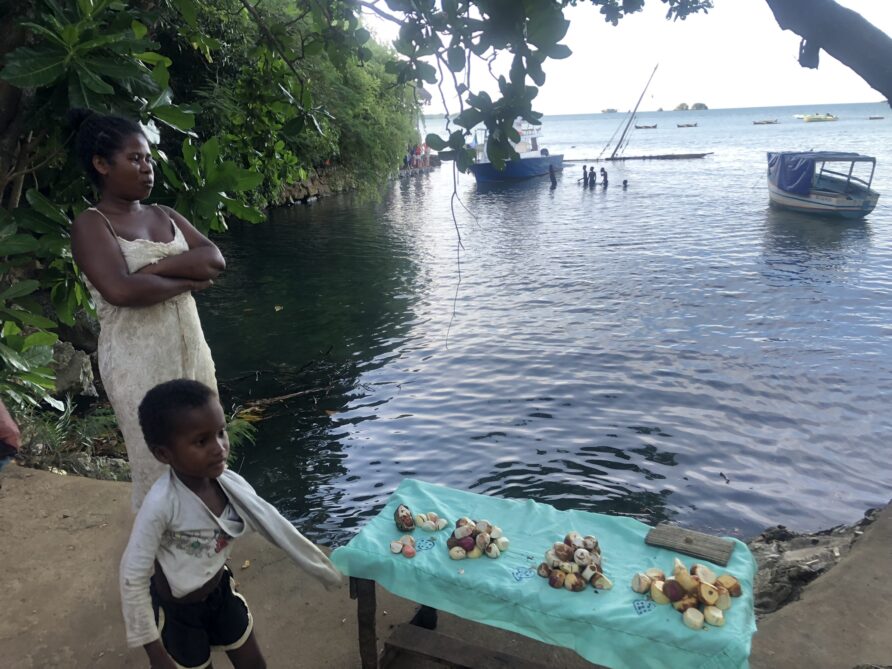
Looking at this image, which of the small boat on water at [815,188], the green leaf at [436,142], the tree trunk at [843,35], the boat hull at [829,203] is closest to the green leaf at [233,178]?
the green leaf at [436,142]

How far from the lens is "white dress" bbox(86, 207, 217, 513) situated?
104 inches

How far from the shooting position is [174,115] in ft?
12.0

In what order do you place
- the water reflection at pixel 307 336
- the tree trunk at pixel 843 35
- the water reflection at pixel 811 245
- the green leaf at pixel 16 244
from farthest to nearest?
the water reflection at pixel 811 245, the water reflection at pixel 307 336, the green leaf at pixel 16 244, the tree trunk at pixel 843 35

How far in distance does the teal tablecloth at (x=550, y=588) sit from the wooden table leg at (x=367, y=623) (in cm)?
8

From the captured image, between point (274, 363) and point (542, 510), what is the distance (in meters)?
7.78

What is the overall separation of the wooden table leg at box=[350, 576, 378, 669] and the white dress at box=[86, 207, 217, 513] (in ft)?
3.75

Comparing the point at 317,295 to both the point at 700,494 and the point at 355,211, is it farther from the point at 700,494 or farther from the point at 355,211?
the point at 355,211

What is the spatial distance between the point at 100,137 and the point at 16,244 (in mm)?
1521

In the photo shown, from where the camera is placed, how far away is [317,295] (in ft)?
49.5

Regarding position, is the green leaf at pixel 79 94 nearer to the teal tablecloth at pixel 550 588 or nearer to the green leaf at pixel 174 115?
the green leaf at pixel 174 115

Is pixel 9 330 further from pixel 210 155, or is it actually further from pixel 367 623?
pixel 367 623

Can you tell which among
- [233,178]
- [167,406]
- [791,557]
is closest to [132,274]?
[167,406]

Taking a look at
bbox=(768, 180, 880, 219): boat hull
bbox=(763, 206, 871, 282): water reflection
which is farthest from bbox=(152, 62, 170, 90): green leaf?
bbox=(768, 180, 880, 219): boat hull

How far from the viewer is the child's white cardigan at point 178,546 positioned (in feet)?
7.14
